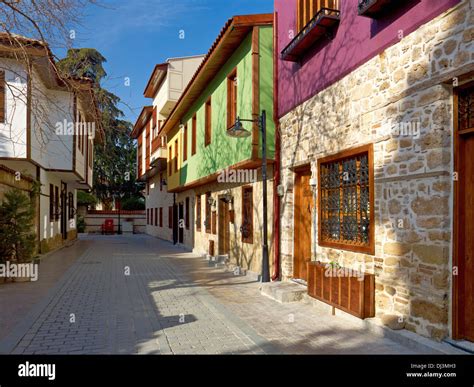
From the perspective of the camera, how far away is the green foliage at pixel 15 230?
9.16 metres

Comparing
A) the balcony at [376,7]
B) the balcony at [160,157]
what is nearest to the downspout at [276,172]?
the balcony at [376,7]

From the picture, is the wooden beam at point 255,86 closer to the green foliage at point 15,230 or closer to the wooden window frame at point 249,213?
the wooden window frame at point 249,213

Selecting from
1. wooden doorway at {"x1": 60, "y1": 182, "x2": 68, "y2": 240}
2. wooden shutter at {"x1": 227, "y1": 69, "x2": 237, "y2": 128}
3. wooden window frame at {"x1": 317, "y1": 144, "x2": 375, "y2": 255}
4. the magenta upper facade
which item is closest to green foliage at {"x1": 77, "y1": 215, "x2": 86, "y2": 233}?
wooden doorway at {"x1": 60, "y1": 182, "x2": 68, "y2": 240}

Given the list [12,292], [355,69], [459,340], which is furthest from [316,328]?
[12,292]

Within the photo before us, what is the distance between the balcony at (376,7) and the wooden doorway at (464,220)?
157cm

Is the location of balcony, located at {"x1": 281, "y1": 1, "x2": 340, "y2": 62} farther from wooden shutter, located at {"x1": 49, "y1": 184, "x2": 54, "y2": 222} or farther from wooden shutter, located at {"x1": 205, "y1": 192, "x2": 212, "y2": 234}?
wooden shutter, located at {"x1": 49, "y1": 184, "x2": 54, "y2": 222}

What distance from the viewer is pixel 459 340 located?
4.34m

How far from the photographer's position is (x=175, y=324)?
231 inches

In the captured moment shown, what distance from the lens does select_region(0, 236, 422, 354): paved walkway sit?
15.8 feet

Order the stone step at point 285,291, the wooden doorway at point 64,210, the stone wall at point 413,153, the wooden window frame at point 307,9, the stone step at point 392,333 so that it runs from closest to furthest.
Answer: the stone step at point 392,333
the stone wall at point 413,153
the wooden window frame at point 307,9
the stone step at point 285,291
the wooden doorway at point 64,210

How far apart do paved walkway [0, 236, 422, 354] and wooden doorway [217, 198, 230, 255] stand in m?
3.59

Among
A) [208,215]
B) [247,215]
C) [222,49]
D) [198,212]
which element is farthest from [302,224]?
[198,212]

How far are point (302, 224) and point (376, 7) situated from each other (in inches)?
165

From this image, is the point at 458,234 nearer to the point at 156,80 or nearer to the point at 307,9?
the point at 307,9
